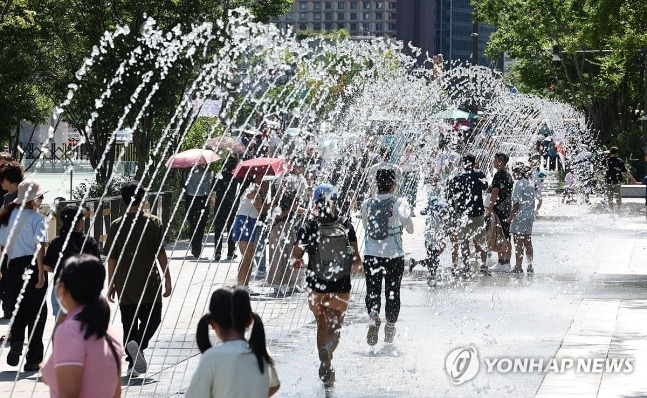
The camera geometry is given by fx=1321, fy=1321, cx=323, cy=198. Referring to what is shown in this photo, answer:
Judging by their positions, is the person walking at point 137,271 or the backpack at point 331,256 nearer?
the backpack at point 331,256

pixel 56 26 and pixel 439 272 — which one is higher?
pixel 56 26

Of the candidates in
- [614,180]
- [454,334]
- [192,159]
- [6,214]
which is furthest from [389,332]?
[614,180]

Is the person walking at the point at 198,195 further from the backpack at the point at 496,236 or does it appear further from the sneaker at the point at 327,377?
the sneaker at the point at 327,377

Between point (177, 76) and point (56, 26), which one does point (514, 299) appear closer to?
point (177, 76)

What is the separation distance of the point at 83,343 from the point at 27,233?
18.3 feet

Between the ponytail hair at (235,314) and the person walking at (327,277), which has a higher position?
the ponytail hair at (235,314)

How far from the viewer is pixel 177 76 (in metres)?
24.8

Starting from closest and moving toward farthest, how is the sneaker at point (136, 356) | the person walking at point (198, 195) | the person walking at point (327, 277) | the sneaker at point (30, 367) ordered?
1. the person walking at point (327, 277)
2. the sneaker at point (136, 356)
3. the sneaker at point (30, 367)
4. the person walking at point (198, 195)

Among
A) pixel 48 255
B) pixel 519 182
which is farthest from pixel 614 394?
pixel 519 182

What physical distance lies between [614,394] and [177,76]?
1689 cm

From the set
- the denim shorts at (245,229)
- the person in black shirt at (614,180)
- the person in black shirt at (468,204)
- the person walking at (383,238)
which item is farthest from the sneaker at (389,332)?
the person in black shirt at (614,180)

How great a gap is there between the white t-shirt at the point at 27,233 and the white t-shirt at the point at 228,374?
545cm

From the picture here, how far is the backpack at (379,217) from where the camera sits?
10.9m

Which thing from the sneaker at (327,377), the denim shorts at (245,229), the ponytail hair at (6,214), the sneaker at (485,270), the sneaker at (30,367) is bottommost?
the sneaker at (485,270)
